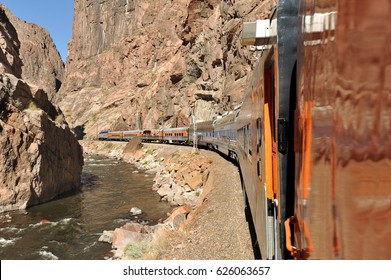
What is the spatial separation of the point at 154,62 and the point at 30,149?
88.9 meters

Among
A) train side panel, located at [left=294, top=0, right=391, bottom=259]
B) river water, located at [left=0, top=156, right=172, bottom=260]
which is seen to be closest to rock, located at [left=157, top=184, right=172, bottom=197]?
river water, located at [left=0, top=156, right=172, bottom=260]

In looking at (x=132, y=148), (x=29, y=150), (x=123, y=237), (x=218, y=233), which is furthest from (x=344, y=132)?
(x=132, y=148)

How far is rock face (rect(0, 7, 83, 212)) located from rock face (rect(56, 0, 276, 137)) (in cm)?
2432

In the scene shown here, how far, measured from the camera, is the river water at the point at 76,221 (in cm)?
1603

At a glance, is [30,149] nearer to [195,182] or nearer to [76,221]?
[76,221]

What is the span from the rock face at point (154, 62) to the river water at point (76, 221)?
22.2 m

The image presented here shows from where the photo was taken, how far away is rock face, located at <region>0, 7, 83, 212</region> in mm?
24938

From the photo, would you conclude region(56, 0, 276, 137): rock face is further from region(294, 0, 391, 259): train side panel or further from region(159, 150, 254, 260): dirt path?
region(294, 0, 391, 259): train side panel

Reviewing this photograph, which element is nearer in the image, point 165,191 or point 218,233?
point 218,233

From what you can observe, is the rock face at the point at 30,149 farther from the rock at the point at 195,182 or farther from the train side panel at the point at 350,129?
the train side panel at the point at 350,129

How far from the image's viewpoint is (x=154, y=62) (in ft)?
362

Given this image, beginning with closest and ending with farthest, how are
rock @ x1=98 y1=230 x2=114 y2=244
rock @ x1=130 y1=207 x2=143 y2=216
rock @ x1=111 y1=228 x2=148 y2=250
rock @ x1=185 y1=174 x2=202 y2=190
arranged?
rock @ x1=111 y1=228 x2=148 y2=250 → rock @ x1=98 y1=230 x2=114 y2=244 → rock @ x1=130 y1=207 x2=143 y2=216 → rock @ x1=185 y1=174 x2=202 y2=190

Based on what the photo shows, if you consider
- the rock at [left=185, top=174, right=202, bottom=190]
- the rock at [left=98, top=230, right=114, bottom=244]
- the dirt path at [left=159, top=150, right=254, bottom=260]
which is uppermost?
the dirt path at [left=159, top=150, right=254, bottom=260]

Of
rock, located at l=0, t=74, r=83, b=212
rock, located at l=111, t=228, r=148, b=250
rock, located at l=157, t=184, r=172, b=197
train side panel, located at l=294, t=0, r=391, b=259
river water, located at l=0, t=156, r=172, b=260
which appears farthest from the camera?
rock, located at l=157, t=184, r=172, b=197
